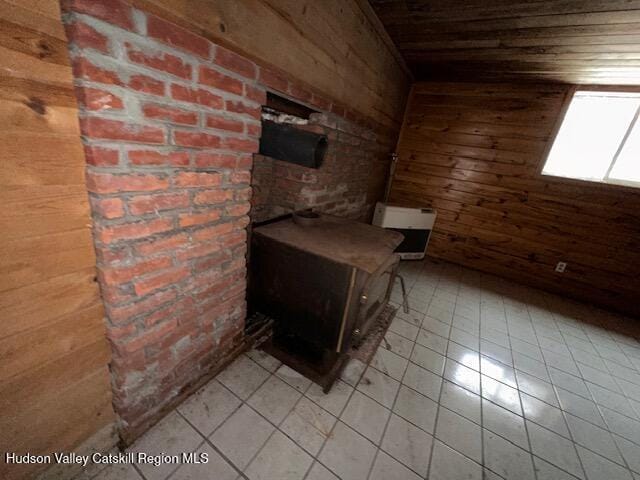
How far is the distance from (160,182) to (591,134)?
4.52 meters

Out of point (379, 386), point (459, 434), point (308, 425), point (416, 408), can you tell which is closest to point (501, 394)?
point (459, 434)

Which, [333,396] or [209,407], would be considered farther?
[333,396]

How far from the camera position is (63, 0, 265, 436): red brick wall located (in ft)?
2.65

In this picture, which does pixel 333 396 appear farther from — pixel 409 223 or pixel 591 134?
pixel 591 134

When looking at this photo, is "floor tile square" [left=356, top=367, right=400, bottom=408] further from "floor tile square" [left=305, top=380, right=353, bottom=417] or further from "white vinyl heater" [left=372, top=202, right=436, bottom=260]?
"white vinyl heater" [left=372, top=202, right=436, bottom=260]

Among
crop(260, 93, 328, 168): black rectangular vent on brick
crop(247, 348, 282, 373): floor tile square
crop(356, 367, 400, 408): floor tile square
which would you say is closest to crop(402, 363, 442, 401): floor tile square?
crop(356, 367, 400, 408): floor tile square

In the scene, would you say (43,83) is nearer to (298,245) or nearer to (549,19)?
(298,245)

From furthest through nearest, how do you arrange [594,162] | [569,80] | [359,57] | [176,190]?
1. [594,162]
2. [569,80]
3. [359,57]
4. [176,190]

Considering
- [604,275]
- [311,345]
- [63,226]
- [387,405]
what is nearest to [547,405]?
[387,405]

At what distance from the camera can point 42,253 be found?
836 millimetres

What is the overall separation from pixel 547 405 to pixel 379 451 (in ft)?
4.41

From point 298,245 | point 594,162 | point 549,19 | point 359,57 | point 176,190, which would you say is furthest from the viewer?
point 594,162

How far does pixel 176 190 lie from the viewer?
1081 millimetres

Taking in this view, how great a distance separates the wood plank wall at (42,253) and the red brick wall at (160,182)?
0.17 ft
